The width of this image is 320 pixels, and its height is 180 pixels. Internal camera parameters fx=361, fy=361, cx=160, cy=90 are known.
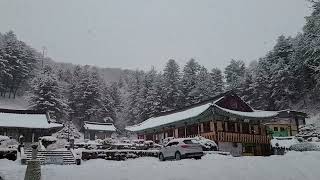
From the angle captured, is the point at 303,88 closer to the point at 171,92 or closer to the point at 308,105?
the point at 308,105

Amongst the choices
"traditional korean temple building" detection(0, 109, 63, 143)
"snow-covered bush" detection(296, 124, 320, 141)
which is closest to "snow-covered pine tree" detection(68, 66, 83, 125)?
"traditional korean temple building" detection(0, 109, 63, 143)

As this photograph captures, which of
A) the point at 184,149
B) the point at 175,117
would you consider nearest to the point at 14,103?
the point at 175,117

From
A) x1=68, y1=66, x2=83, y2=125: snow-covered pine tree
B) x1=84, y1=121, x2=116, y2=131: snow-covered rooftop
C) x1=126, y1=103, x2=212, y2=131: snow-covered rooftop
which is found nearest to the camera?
x1=126, y1=103, x2=212, y2=131: snow-covered rooftop

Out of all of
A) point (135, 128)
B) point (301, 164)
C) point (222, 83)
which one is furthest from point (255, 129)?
point (222, 83)

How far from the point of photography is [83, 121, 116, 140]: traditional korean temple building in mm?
69344

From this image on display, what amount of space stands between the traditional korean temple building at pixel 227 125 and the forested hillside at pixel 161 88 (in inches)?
812

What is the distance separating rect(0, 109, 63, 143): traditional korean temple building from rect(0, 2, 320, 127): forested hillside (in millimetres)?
16837

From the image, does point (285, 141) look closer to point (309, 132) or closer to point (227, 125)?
point (309, 132)

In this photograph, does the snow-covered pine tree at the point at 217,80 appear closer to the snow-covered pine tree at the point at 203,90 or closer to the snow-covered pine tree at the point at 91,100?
→ the snow-covered pine tree at the point at 203,90

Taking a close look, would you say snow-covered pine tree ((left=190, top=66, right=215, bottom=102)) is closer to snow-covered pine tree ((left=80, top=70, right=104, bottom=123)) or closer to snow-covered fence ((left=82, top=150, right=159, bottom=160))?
snow-covered pine tree ((left=80, top=70, right=104, bottom=123))

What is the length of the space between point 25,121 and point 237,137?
95.0ft

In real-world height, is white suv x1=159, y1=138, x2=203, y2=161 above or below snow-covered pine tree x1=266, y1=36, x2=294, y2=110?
below

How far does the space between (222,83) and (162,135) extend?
35.4m

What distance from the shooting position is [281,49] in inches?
2965
